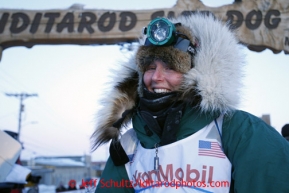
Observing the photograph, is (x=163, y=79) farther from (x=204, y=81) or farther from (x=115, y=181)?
(x=115, y=181)

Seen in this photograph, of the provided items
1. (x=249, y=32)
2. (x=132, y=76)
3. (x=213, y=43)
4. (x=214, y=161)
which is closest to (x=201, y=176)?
(x=214, y=161)

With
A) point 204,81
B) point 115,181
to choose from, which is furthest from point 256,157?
point 115,181

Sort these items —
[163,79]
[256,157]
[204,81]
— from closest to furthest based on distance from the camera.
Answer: [256,157]
[204,81]
[163,79]

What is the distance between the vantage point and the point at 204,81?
174 centimetres

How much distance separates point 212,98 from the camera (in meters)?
1.70

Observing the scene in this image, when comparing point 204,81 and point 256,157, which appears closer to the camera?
point 256,157

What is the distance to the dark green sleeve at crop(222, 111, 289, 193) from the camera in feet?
4.62

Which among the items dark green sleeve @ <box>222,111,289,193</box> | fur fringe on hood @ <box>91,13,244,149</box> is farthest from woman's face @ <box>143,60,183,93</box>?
dark green sleeve @ <box>222,111,289,193</box>

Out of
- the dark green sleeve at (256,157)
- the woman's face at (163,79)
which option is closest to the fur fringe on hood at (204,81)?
the woman's face at (163,79)

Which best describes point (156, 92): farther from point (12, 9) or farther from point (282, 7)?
point (12, 9)

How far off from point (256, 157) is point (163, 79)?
0.69 metres

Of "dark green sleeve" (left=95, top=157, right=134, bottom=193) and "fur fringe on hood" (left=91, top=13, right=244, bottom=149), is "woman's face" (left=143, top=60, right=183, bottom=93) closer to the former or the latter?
"fur fringe on hood" (left=91, top=13, right=244, bottom=149)

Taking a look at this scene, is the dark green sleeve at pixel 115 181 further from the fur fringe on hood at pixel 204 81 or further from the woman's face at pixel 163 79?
the woman's face at pixel 163 79

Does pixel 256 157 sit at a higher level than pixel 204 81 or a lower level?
lower
